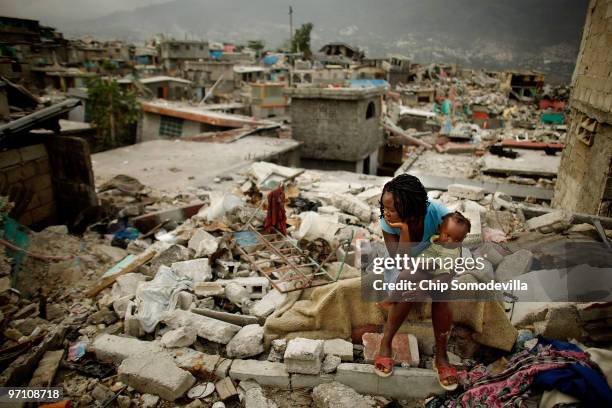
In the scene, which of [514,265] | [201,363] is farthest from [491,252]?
[201,363]

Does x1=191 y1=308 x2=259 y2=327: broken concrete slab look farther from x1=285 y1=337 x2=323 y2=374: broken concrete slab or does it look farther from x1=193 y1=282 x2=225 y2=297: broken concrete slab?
x1=285 y1=337 x2=323 y2=374: broken concrete slab

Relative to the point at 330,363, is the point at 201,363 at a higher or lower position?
lower

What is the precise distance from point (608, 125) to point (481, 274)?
14.1ft

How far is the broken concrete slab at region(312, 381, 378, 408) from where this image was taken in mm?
2809

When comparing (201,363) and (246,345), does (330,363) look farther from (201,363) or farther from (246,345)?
(201,363)

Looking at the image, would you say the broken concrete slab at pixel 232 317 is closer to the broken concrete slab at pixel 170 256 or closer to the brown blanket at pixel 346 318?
the brown blanket at pixel 346 318

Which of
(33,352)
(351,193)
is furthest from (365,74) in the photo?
(33,352)

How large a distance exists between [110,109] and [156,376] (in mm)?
17216

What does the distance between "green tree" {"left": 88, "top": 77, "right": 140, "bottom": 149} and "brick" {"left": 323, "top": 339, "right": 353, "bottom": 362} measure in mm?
17607

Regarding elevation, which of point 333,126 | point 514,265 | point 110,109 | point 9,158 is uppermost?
point 9,158

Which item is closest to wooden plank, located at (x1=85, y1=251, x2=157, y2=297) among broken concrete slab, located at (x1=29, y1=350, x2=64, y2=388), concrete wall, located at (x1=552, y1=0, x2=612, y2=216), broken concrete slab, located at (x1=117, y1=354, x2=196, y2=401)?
broken concrete slab, located at (x1=29, y1=350, x2=64, y2=388)

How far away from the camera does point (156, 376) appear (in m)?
3.00

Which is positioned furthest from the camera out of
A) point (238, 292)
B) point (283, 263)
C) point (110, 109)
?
point (110, 109)

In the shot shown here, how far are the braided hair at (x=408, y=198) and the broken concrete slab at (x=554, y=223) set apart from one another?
3.50 m
